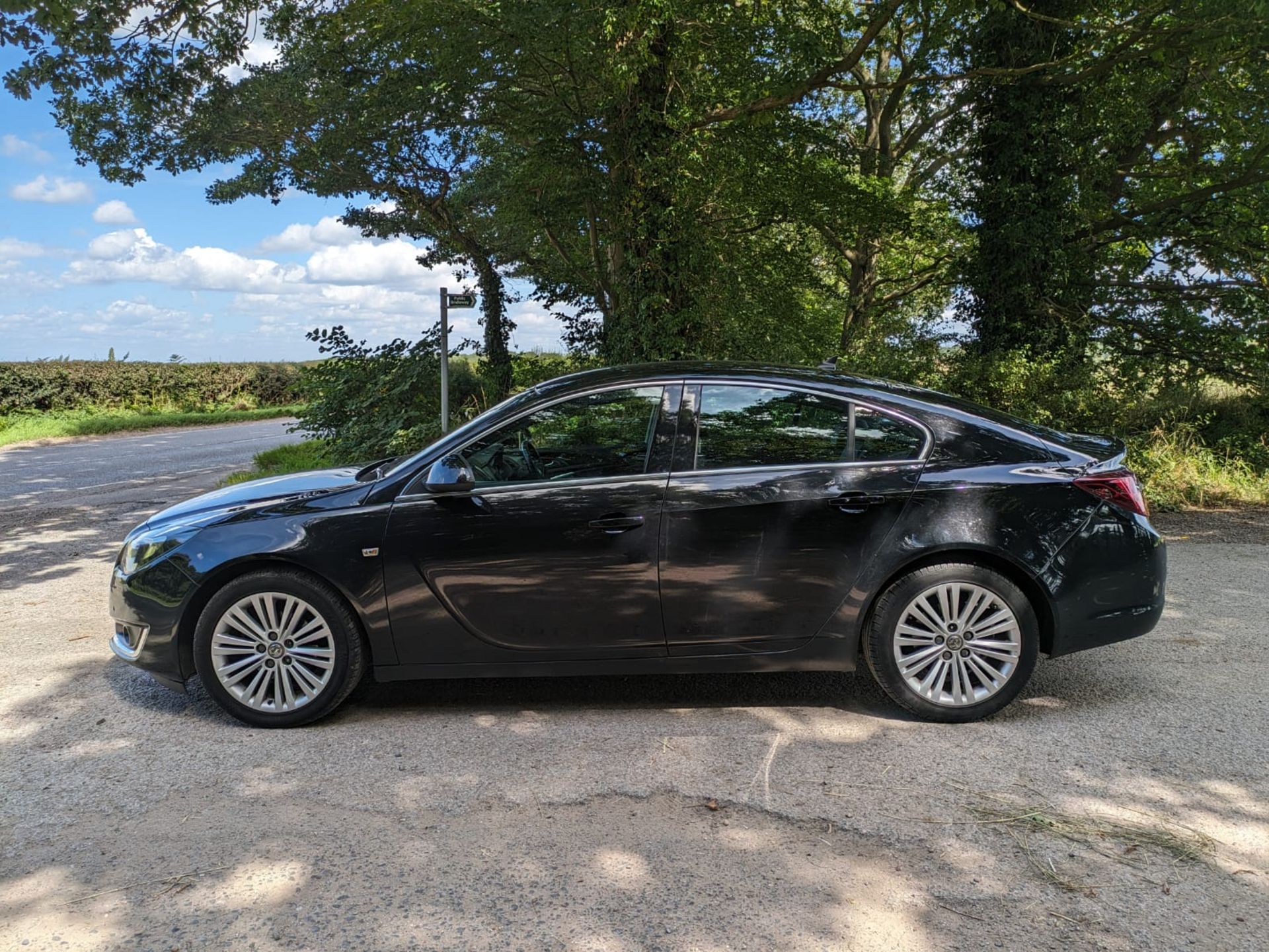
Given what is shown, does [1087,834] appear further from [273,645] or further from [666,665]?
[273,645]

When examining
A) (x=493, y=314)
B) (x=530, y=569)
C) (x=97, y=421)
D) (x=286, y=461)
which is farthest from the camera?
(x=97, y=421)

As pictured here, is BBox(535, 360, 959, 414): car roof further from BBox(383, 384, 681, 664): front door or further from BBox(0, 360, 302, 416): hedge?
BBox(0, 360, 302, 416): hedge

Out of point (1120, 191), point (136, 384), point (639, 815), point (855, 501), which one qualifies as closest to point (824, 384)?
point (855, 501)

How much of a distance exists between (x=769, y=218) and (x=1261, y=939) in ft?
44.4

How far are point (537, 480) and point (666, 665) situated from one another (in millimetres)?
1034

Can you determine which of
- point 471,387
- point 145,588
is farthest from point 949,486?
point 471,387

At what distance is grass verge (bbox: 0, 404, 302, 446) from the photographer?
2048 centimetres

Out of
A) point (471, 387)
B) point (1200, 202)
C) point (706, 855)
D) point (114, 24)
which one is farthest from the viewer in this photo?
point (471, 387)

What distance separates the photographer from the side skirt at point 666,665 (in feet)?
13.4

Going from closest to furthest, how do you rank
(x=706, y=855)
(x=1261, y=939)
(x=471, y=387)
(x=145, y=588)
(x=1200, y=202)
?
(x=1261, y=939) → (x=706, y=855) → (x=145, y=588) → (x=1200, y=202) → (x=471, y=387)

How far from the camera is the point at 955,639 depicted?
13.3 ft

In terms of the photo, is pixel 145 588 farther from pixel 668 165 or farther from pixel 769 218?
pixel 769 218

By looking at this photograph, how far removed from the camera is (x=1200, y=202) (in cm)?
1245

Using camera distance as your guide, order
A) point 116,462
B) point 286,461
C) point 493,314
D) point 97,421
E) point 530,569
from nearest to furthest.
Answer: point 530,569
point 286,461
point 116,462
point 493,314
point 97,421
